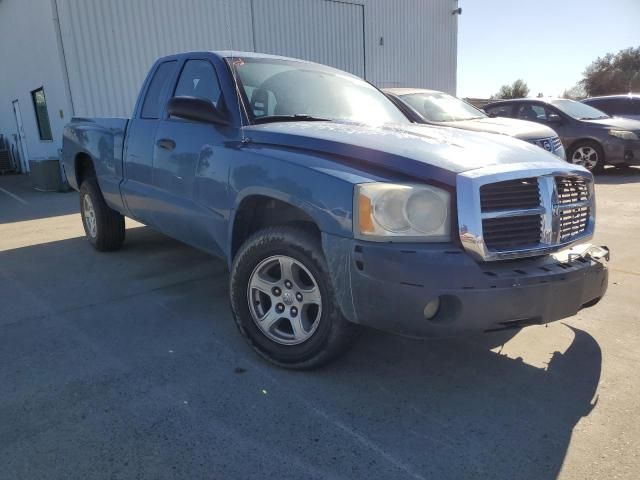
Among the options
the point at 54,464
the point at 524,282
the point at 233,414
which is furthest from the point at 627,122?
the point at 54,464

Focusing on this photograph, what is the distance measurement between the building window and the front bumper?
13.2 meters

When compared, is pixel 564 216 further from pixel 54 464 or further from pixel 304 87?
pixel 54 464

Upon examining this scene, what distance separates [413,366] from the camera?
3.00 metres

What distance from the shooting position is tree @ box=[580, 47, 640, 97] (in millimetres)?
41875

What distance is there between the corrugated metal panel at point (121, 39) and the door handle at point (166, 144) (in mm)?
8811

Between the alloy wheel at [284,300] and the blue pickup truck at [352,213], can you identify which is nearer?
the blue pickup truck at [352,213]

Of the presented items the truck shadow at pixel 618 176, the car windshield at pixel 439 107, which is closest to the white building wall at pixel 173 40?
the car windshield at pixel 439 107

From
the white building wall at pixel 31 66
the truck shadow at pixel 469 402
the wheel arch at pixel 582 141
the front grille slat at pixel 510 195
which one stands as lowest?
the truck shadow at pixel 469 402

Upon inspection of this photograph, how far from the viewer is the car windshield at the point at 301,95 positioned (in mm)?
3506

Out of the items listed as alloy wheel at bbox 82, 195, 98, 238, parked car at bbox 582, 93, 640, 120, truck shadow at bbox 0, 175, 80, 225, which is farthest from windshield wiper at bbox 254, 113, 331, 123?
parked car at bbox 582, 93, 640, 120

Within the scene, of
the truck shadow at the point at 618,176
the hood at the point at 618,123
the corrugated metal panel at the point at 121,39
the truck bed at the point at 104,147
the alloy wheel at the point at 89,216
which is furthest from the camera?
the corrugated metal panel at the point at 121,39

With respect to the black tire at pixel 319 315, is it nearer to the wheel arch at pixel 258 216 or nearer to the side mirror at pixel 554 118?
the wheel arch at pixel 258 216

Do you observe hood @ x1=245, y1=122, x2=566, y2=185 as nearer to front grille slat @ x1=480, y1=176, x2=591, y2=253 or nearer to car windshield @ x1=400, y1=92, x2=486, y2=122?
front grille slat @ x1=480, y1=176, x2=591, y2=253

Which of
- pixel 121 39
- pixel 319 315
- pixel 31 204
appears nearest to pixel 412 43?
pixel 121 39
